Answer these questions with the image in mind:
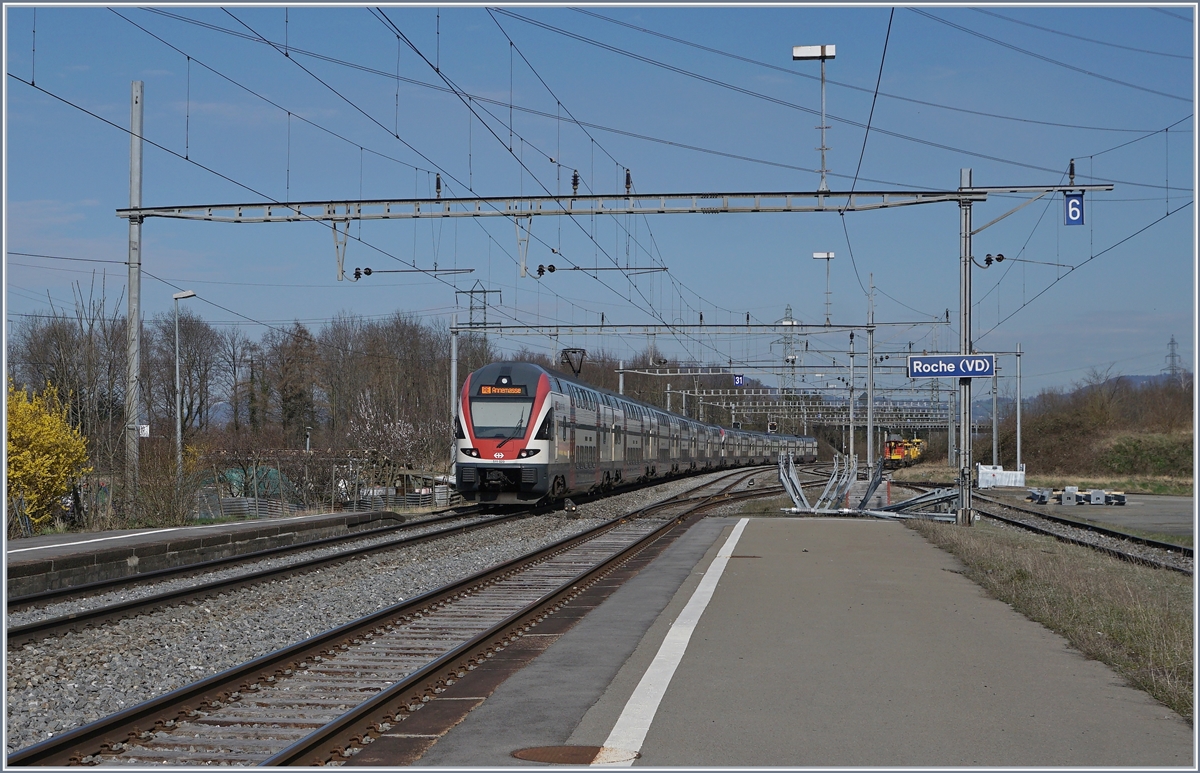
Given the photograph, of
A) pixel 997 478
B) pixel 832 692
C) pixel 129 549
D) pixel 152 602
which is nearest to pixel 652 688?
pixel 832 692

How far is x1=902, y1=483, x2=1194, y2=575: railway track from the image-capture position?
19.7 m

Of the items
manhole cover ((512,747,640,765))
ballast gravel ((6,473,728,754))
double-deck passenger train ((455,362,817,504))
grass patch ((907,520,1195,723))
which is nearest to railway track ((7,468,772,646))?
ballast gravel ((6,473,728,754))

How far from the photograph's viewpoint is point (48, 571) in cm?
1555

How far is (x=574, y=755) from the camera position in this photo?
624 cm

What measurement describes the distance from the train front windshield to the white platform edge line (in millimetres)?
15045

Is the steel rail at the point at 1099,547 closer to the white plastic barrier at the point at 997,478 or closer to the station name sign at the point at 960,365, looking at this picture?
the station name sign at the point at 960,365

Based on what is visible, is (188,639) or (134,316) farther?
(134,316)

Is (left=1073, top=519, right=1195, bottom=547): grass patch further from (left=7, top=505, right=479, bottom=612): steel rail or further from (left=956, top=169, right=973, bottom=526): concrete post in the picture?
(left=7, top=505, right=479, bottom=612): steel rail

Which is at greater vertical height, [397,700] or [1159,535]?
[397,700]

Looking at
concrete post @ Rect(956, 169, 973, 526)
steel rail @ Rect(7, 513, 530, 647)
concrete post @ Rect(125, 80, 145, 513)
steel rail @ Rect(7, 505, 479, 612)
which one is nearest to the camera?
steel rail @ Rect(7, 513, 530, 647)

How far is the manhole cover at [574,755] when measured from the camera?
6109 mm

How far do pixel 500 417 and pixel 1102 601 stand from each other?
1819 centimetres

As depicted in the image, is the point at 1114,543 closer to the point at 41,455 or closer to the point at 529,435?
the point at 529,435

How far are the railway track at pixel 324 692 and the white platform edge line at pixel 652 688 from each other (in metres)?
1.51
